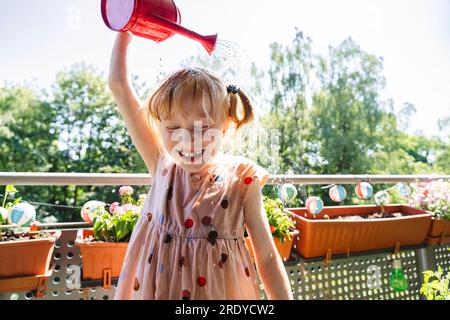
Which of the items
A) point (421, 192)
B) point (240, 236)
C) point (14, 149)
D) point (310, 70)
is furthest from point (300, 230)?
point (14, 149)

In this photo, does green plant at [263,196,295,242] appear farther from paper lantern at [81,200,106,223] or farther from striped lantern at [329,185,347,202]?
paper lantern at [81,200,106,223]

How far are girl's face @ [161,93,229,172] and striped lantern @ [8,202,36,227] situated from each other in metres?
0.50

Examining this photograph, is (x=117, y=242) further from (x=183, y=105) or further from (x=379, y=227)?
(x=379, y=227)

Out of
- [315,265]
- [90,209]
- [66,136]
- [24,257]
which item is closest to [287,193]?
[315,265]

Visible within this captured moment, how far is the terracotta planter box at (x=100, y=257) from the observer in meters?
0.75

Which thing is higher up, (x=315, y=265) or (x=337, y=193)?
(x=337, y=193)

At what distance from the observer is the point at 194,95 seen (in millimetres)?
526

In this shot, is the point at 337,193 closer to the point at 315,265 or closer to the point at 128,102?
the point at 315,265

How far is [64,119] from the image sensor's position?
35.2 ft

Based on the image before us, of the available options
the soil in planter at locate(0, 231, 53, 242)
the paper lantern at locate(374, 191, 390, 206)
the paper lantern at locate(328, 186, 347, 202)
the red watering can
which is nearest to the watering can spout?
the red watering can

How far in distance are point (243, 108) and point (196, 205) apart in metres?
0.20

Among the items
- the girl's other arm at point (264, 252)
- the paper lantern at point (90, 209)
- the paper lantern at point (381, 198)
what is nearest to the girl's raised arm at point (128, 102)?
the girl's other arm at point (264, 252)

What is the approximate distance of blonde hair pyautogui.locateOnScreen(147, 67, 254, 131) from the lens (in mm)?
526

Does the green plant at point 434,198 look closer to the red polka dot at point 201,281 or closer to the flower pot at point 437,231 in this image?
the flower pot at point 437,231
